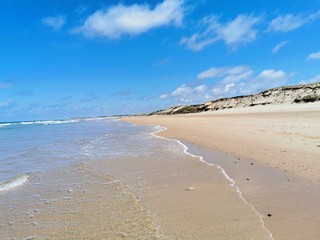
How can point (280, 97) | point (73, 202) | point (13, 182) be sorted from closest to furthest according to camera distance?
point (73, 202), point (13, 182), point (280, 97)

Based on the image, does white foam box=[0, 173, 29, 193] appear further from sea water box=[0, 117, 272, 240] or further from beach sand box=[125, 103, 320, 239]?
beach sand box=[125, 103, 320, 239]

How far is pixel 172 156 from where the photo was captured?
1132 centimetres

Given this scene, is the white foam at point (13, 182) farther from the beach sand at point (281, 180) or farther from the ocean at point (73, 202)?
the beach sand at point (281, 180)

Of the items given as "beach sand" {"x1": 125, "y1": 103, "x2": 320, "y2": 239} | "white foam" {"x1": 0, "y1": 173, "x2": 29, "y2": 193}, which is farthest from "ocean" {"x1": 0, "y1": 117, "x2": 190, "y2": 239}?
"beach sand" {"x1": 125, "y1": 103, "x2": 320, "y2": 239}

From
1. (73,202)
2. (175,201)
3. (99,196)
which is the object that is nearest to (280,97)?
(175,201)

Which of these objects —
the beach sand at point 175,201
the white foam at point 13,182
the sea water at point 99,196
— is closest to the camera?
the beach sand at point 175,201

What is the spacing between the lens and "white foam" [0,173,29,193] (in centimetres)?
761

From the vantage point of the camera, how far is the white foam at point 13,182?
761cm

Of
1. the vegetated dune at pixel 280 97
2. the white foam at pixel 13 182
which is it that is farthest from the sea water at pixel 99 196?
the vegetated dune at pixel 280 97

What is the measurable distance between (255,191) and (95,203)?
342cm

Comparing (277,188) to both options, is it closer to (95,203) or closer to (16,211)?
(95,203)

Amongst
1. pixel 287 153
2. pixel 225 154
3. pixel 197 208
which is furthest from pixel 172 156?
pixel 197 208

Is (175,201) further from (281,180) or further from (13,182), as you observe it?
(13,182)

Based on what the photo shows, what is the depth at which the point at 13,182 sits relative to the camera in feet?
26.5
